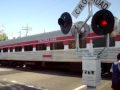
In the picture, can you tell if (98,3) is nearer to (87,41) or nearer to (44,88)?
(44,88)

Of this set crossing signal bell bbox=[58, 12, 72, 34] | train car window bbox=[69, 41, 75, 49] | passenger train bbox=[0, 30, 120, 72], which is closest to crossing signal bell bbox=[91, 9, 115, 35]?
crossing signal bell bbox=[58, 12, 72, 34]

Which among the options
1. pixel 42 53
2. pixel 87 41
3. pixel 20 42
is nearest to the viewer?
pixel 87 41

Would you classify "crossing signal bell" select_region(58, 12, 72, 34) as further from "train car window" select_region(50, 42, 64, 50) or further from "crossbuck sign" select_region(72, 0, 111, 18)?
"train car window" select_region(50, 42, 64, 50)

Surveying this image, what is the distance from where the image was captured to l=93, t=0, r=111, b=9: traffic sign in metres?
4.93

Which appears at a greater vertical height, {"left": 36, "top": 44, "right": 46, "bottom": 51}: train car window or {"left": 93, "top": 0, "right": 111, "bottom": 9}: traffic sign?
{"left": 93, "top": 0, "right": 111, "bottom": 9}: traffic sign

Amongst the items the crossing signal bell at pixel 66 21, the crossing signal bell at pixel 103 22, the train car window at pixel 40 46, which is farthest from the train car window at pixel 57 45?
the crossing signal bell at pixel 103 22

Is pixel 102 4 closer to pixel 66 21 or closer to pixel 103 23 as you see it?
pixel 103 23

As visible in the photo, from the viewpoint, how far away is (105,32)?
485cm

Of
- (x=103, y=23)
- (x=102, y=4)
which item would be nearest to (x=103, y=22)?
(x=103, y=23)

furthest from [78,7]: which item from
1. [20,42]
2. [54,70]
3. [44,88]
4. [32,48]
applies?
[20,42]

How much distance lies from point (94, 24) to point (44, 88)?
738 cm

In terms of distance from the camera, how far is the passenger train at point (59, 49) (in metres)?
13.9

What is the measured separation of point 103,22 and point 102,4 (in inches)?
14.1

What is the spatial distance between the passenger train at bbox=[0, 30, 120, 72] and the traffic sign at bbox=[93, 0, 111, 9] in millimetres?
6190
